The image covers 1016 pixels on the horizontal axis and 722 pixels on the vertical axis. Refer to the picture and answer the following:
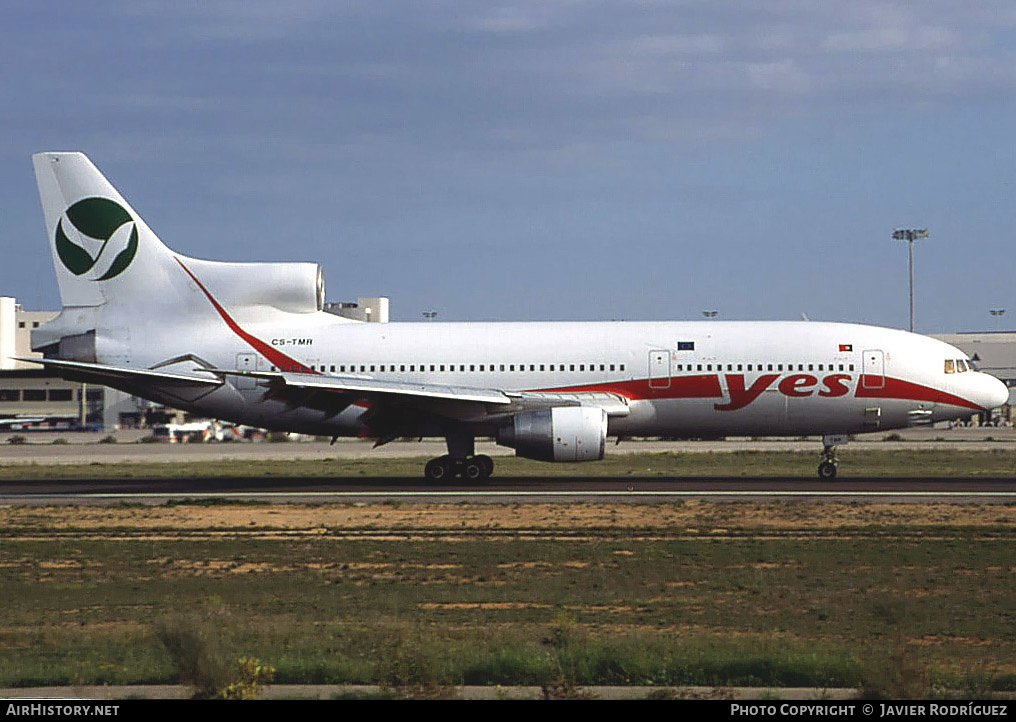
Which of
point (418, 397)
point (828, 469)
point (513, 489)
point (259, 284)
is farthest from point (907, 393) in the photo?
point (259, 284)

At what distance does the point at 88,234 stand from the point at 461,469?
44.6ft

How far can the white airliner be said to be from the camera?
34531mm

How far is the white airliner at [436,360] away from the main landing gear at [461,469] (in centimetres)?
4

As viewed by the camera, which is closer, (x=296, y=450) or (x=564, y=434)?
(x=564, y=434)

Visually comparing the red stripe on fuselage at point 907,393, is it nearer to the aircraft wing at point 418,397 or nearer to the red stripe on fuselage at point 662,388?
the red stripe on fuselage at point 662,388

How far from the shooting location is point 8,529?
24.4 meters

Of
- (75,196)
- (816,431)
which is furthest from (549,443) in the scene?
(75,196)

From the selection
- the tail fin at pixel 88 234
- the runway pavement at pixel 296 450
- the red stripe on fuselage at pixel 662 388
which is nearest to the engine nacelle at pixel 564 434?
the red stripe on fuselage at pixel 662 388

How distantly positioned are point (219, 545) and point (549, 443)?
12713mm

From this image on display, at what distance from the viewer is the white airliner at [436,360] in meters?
34.5

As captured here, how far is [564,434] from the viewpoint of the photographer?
3247 centimetres

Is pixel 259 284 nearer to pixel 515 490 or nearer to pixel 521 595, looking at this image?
pixel 515 490

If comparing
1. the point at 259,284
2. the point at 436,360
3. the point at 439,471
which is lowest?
the point at 439,471
